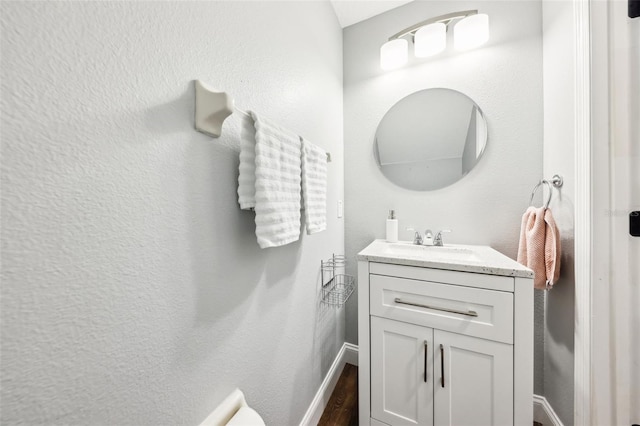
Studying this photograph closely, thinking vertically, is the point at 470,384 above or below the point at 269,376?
below

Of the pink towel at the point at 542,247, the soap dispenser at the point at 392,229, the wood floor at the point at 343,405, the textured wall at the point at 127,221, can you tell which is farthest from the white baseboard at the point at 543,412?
the textured wall at the point at 127,221

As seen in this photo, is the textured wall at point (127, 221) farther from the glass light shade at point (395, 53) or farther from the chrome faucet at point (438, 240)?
the chrome faucet at point (438, 240)

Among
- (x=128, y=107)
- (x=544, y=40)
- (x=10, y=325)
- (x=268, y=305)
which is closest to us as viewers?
(x=10, y=325)

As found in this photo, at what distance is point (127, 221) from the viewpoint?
43cm

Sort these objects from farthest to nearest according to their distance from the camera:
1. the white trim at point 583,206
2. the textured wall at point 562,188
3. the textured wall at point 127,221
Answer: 1. the textured wall at point 562,188
2. the white trim at point 583,206
3. the textured wall at point 127,221

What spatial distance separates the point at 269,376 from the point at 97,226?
73cm

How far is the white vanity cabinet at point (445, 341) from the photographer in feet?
2.81

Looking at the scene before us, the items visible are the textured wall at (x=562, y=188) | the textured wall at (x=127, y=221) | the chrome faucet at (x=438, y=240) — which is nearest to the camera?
the textured wall at (x=127, y=221)

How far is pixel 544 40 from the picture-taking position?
1.15 meters

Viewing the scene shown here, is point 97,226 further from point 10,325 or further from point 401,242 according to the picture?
point 401,242

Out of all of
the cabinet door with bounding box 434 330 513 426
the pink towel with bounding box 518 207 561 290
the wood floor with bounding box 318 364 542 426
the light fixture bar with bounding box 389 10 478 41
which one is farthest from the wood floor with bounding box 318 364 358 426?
the light fixture bar with bounding box 389 10 478 41

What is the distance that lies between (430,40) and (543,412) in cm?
202

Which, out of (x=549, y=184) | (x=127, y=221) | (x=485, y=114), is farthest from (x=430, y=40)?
(x=127, y=221)

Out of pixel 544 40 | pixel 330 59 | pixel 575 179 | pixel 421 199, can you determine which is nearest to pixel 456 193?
pixel 421 199
